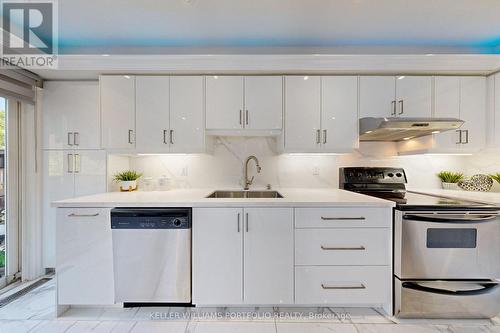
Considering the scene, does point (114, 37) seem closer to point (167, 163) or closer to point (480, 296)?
point (167, 163)

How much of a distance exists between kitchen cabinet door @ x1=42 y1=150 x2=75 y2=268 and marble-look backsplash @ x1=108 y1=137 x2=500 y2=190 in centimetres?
55

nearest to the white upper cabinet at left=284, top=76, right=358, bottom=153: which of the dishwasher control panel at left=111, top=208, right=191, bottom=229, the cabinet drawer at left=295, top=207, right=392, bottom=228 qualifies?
the cabinet drawer at left=295, top=207, right=392, bottom=228

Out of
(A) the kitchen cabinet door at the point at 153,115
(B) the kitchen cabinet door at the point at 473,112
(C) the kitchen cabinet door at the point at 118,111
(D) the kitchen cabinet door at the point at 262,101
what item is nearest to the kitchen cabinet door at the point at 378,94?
(B) the kitchen cabinet door at the point at 473,112

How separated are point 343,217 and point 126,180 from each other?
2.12m

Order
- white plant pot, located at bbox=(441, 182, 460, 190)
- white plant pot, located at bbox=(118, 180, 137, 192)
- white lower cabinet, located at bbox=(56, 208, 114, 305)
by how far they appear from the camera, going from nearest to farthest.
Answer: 1. white lower cabinet, located at bbox=(56, 208, 114, 305)
2. white plant pot, located at bbox=(118, 180, 137, 192)
3. white plant pot, located at bbox=(441, 182, 460, 190)

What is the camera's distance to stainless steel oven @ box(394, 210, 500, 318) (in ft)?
5.74

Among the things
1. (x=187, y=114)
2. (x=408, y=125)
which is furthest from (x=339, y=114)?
(x=187, y=114)

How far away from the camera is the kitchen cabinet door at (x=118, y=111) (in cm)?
228

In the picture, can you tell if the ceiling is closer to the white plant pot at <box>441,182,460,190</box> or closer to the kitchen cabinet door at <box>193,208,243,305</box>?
the white plant pot at <box>441,182,460,190</box>

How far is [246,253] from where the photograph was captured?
5.91 feet

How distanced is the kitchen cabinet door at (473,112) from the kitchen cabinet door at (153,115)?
2914mm

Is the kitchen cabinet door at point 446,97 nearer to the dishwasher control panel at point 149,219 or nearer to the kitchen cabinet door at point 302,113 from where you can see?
the kitchen cabinet door at point 302,113

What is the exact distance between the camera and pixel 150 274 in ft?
5.90

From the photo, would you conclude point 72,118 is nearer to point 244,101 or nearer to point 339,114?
point 244,101
